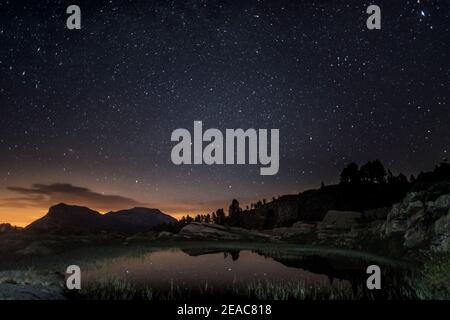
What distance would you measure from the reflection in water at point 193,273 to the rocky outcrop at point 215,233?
45141 mm

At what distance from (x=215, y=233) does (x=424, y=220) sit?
58.3 meters

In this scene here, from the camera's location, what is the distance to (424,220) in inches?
1592

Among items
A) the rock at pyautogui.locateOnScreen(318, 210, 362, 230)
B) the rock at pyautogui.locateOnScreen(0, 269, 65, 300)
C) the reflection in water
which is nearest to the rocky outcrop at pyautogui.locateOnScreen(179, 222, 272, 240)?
the rock at pyautogui.locateOnScreen(318, 210, 362, 230)

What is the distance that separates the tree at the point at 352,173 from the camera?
135625 mm

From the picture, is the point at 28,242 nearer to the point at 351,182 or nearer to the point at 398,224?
the point at 398,224

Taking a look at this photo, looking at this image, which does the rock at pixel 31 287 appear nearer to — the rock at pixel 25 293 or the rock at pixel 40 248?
the rock at pixel 25 293

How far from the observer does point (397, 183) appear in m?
126

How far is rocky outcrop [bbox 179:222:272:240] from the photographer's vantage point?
86750 millimetres

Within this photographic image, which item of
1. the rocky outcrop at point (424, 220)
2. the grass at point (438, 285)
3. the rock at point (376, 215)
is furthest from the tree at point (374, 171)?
the grass at point (438, 285)

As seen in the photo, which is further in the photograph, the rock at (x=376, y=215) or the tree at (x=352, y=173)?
the tree at (x=352, y=173)

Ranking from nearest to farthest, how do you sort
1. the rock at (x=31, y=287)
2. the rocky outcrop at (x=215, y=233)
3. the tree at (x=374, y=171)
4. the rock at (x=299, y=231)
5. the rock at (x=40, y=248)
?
the rock at (x=31, y=287) → the rock at (x=40, y=248) → the rocky outcrop at (x=215, y=233) → the rock at (x=299, y=231) → the tree at (x=374, y=171)

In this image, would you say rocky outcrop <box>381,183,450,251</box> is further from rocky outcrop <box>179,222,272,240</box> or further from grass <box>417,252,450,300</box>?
rocky outcrop <box>179,222,272,240</box>

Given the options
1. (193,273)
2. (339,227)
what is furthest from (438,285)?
(339,227)
